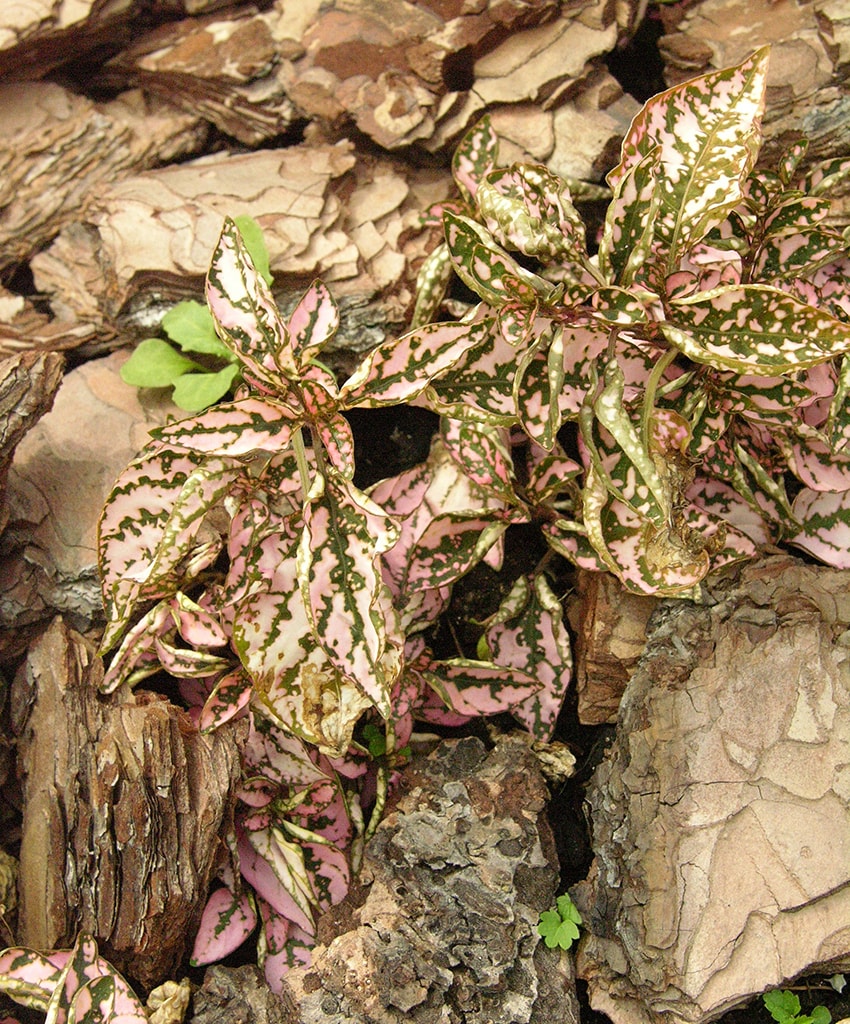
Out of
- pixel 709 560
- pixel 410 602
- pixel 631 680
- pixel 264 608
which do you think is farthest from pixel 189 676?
pixel 709 560

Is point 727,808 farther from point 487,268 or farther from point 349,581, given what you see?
point 487,268

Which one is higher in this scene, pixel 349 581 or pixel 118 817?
pixel 349 581

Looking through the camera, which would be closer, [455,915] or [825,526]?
[455,915]

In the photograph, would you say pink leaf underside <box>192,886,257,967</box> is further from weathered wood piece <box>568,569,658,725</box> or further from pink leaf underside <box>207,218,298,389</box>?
pink leaf underside <box>207,218,298,389</box>

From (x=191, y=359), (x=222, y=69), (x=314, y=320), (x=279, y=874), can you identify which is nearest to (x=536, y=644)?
(x=279, y=874)

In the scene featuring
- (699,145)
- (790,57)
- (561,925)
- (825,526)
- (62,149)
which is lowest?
(561,925)

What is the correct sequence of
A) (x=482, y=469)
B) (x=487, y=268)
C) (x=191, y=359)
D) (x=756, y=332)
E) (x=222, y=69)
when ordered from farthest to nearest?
1. (x=222, y=69)
2. (x=191, y=359)
3. (x=482, y=469)
4. (x=487, y=268)
5. (x=756, y=332)

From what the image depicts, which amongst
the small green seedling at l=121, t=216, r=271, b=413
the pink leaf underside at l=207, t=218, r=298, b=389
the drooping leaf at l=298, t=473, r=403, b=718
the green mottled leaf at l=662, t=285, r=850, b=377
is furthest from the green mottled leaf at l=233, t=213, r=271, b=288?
the green mottled leaf at l=662, t=285, r=850, b=377

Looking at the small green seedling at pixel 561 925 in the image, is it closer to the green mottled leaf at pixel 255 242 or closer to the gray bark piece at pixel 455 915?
the gray bark piece at pixel 455 915
